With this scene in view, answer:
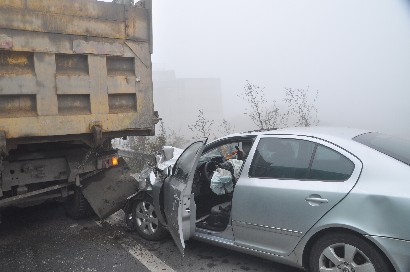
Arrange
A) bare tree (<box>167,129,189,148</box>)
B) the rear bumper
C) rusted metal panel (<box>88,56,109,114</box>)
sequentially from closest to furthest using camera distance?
the rear bumper < rusted metal panel (<box>88,56,109,114</box>) < bare tree (<box>167,129,189,148</box>)

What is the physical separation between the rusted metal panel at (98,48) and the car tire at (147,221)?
183 centimetres

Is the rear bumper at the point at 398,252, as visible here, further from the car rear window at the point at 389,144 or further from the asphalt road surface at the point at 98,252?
the asphalt road surface at the point at 98,252

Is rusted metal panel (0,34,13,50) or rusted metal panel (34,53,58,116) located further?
rusted metal panel (34,53,58,116)

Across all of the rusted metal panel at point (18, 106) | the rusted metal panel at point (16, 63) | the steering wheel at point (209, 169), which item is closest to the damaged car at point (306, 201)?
the steering wheel at point (209, 169)

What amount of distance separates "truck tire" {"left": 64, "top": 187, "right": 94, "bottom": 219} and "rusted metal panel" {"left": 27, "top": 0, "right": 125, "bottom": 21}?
2463mm

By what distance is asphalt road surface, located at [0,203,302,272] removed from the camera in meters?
3.78

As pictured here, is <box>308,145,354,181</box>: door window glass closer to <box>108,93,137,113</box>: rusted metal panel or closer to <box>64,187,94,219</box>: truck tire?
<box>108,93,137,113</box>: rusted metal panel

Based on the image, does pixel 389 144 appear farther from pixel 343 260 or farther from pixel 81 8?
pixel 81 8

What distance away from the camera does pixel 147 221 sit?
14.6 feet

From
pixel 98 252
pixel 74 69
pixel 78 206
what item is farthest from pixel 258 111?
pixel 98 252

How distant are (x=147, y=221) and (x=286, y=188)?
2.00 metres

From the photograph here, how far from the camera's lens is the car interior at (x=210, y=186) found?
3.94 metres

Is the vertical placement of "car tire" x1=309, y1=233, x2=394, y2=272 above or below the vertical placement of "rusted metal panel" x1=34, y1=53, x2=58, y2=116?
below

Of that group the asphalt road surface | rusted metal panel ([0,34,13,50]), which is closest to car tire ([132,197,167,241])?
the asphalt road surface
